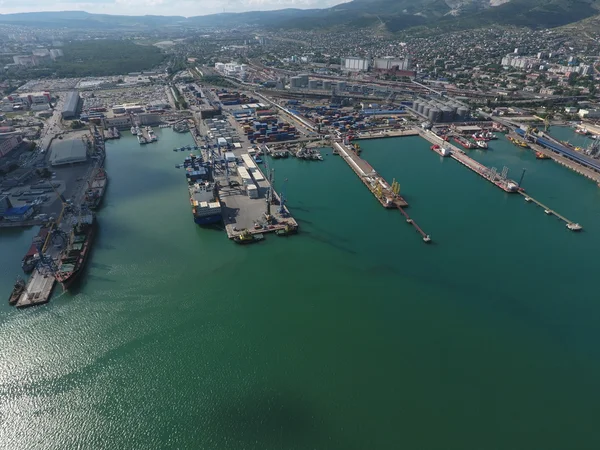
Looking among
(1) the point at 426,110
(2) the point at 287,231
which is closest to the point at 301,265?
(2) the point at 287,231

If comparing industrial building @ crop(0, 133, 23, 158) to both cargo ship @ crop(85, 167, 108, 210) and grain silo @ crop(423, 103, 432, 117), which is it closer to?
cargo ship @ crop(85, 167, 108, 210)

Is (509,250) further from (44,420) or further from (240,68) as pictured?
(240,68)

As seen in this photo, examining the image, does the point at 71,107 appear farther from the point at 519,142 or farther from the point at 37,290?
the point at 519,142

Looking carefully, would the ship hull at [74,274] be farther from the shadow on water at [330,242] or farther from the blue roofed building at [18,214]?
the shadow on water at [330,242]

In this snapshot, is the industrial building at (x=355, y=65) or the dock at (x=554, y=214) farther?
the industrial building at (x=355, y=65)

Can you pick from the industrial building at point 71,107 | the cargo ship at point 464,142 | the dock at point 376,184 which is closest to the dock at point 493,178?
the cargo ship at point 464,142

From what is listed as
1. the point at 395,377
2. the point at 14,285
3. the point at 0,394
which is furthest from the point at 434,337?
the point at 14,285
